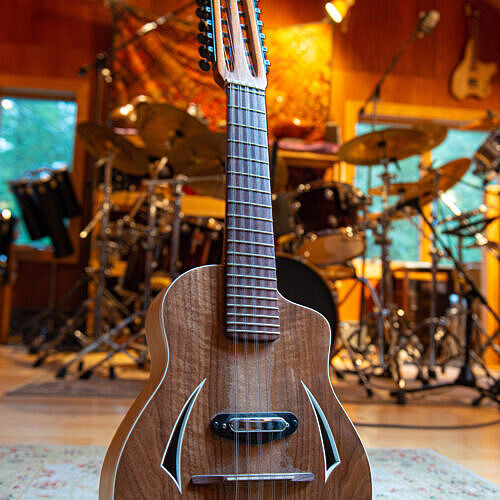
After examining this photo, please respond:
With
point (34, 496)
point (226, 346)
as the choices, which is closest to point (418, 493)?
point (226, 346)

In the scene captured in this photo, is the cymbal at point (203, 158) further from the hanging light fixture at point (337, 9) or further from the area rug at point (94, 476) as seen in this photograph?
the area rug at point (94, 476)

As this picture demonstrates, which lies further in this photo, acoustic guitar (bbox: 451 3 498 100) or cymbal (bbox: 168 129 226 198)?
acoustic guitar (bbox: 451 3 498 100)

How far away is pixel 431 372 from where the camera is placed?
3.14 metres

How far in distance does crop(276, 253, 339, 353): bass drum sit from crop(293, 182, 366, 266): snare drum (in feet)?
0.95

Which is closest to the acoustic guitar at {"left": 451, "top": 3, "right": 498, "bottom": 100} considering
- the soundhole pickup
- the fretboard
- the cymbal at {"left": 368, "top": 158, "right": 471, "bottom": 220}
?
the cymbal at {"left": 368, "top": 158, "right": 471, "bottom": 220}

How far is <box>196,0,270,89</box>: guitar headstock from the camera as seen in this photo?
103 centimetres

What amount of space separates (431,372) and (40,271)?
3576 millimetres

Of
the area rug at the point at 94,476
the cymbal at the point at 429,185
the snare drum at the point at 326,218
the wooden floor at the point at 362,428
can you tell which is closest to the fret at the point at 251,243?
the area rug at the point at 94,476

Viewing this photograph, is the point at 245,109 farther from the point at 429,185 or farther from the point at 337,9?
the point at 337,9

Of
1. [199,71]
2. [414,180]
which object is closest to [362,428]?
[414,180]

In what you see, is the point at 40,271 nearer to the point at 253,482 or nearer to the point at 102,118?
the point at 102,118

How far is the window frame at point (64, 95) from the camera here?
16.4 ft

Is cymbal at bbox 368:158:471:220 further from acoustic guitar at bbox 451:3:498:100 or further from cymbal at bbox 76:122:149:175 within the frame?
acoustic guitar at bbox 451:3:498:100

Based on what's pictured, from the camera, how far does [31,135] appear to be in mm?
5238
